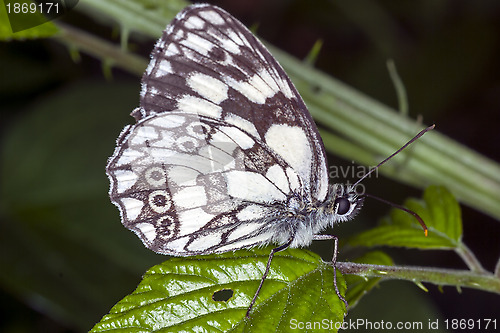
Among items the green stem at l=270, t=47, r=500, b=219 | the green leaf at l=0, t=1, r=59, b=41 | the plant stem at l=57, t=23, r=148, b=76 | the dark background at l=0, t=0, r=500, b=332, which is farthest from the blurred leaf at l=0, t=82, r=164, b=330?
the green leaf at l=0, t=1, r=59, b=41

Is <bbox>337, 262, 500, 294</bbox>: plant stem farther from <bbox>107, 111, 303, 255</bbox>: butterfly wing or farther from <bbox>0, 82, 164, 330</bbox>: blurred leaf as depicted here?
<bbox>0, 82, 164, 330</bbox>: blurred leaf

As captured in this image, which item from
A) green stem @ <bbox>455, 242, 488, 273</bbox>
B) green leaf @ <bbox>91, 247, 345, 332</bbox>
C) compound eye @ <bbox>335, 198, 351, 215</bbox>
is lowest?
green leaf @ <bbox>91, 247, 345, 332</bbox>

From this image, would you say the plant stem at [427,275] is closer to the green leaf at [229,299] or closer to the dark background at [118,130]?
the green leaf at [229,299]

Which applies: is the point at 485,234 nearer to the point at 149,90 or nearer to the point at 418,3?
the point at 418,3

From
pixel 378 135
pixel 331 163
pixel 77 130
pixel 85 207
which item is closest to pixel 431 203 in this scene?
pixel 378 135

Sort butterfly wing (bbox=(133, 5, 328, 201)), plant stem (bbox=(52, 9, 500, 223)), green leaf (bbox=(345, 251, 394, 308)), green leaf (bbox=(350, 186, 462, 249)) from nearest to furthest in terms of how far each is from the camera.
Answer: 1. green leaf (bbox=(345, 251, 394, 308))
2. green leaf (bbox=(350, 186, 462, 249))
3. butterfly wing (bbox=(133, 5, 328, 201))
4. plant stem (bbox=(52, 9, 500, 223))

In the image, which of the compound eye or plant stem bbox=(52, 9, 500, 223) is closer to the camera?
the compound eye

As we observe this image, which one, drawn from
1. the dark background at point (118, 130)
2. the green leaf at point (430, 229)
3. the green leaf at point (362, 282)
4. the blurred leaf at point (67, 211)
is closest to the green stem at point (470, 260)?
the green leaf at point (430, 229)

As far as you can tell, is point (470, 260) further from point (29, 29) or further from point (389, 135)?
point (29, 29)
